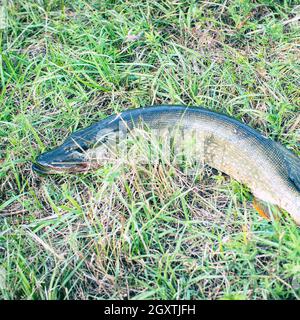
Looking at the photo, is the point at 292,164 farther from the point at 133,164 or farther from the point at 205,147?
the point at 133,164

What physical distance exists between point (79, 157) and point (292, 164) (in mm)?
1387

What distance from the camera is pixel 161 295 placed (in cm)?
261

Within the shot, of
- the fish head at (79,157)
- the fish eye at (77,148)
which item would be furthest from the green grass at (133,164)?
the fish eye at (77,148)

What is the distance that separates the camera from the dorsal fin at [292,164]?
2922 millimetres

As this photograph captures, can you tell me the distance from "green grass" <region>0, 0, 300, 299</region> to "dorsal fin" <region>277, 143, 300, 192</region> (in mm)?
247

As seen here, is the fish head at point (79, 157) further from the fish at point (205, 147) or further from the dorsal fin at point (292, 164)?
the dorsal fin at point (292, 164)

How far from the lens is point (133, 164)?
2.94 metres

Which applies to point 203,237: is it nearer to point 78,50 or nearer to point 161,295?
point 161,295

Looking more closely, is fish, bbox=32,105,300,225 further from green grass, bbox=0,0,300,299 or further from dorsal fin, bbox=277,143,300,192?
green grass, bbox=0,0,300,299

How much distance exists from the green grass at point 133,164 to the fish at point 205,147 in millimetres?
112

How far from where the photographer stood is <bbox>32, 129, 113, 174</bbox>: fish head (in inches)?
125

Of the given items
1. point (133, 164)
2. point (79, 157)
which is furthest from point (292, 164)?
point (79, 157)

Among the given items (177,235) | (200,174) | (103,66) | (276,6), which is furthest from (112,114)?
(276,6)

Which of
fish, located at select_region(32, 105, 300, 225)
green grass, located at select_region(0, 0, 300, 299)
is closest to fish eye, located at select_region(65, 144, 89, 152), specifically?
fish, located at select_region(32, 105, 300, 225)
